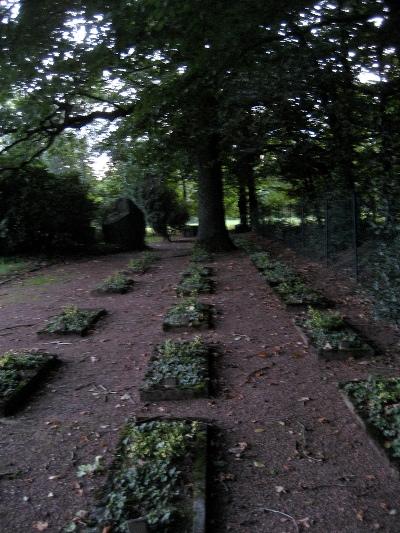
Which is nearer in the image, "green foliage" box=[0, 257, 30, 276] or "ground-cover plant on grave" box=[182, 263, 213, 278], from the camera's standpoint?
"ground-cover plant on grave" box=[182, 263, 213, 278]

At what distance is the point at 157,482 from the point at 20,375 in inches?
98.0

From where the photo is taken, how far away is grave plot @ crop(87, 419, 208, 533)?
2750 millimetres

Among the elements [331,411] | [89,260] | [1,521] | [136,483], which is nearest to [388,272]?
[331,411]

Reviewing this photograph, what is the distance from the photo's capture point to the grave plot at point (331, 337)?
17.9 feet

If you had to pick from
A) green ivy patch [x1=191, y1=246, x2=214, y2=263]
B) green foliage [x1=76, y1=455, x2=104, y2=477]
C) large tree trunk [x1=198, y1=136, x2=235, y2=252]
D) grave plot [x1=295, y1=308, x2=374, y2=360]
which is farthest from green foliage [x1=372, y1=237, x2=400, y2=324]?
large tree trunk [x1=198, y1=136, x2=235, y2=252]

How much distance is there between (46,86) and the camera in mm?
8086

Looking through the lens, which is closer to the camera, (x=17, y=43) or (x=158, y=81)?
(x=17, y=43)

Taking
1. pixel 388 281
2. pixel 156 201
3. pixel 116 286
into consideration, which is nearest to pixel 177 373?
pixel 388 281

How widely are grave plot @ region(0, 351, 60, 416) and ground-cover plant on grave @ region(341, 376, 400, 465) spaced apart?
9.82ft

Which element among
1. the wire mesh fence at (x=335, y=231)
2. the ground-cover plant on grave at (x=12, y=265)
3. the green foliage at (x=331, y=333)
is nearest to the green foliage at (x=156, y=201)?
the wire mesh fence at (x=335, y=231)

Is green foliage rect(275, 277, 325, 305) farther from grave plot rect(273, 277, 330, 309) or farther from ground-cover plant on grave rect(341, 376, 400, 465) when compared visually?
ground-cover plant on grave rect(341, 376, 400, 465)

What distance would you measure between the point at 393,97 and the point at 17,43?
25.4 feet

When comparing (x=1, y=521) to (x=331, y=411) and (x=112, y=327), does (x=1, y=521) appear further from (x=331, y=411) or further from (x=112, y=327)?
(x=112, y=327)

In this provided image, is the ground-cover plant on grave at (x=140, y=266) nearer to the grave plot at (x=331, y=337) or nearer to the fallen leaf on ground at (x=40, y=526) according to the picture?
the grave plot at (x=331, y=337)
